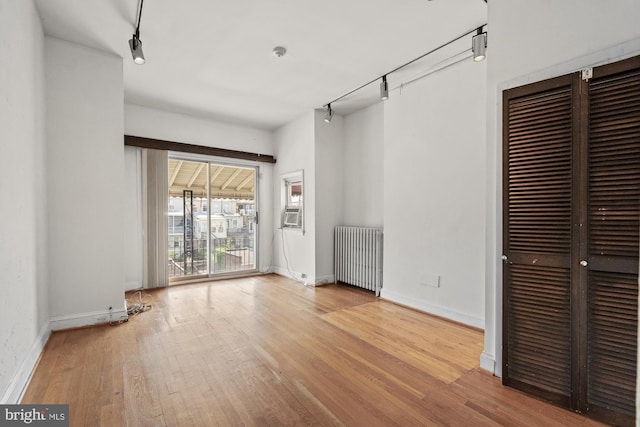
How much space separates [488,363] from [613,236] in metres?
1.20

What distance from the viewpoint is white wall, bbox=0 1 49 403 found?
5.63 ft

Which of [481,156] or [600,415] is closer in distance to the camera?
[600,415]

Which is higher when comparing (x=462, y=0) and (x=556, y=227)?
(x=462, y=0)

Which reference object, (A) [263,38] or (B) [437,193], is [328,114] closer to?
(A) [263,38]

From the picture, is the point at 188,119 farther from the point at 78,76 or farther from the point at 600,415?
the point at 600,415

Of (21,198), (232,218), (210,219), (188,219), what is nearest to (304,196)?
(232,218)

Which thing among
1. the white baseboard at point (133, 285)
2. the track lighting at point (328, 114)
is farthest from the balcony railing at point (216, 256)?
the track lighting at point (328, 114)

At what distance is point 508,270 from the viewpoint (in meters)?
2.05

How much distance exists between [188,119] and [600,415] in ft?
19.2

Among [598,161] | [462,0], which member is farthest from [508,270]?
[462,0]

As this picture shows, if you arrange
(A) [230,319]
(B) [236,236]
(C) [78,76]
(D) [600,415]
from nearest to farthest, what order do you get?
(D) [600,415] → (C) [78,76] → (A) [230,319] → (B) [236,236]

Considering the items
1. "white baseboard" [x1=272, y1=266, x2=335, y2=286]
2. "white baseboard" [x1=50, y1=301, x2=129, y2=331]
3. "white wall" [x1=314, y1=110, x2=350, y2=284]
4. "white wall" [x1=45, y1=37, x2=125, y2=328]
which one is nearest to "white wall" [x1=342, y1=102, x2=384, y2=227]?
"white wall" [x1=314, y1=110, x2=350, y2=284]

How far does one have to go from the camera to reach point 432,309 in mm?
Result: 3445

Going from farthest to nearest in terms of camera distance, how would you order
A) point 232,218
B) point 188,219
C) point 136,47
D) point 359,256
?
1. point 232,218
2. point 188,219
3. point 359,256
4. point 136,47
